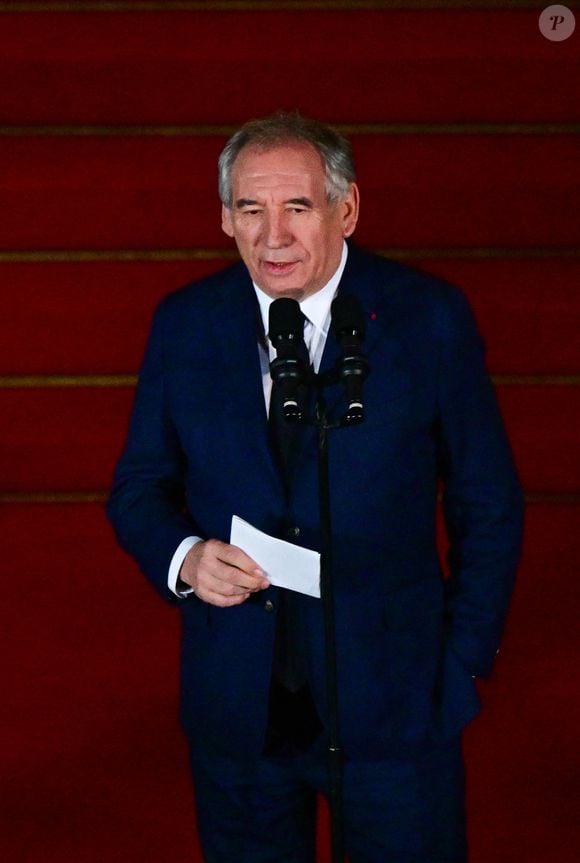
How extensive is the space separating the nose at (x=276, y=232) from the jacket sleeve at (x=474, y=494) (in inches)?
10.1

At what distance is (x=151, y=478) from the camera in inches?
75.0

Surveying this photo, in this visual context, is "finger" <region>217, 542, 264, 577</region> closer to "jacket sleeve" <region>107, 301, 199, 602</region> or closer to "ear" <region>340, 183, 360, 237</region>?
"jacket sleeve" <region>107, 301, 199, 602</region>

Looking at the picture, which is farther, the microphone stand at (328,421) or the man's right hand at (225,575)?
the man's right hand at (225,575)

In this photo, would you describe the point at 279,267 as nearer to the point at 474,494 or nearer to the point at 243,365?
the point at 243,365

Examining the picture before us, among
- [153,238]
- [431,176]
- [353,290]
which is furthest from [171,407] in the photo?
[431,176]

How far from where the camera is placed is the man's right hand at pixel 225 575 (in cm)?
163

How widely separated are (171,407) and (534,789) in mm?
1390

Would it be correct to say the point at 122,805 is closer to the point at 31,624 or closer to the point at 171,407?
the point at 31,624

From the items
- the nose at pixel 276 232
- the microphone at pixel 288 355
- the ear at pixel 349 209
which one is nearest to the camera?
the microphone at pixel 288 355

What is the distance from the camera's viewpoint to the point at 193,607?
1922 mm

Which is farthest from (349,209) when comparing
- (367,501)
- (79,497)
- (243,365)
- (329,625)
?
(79,497)

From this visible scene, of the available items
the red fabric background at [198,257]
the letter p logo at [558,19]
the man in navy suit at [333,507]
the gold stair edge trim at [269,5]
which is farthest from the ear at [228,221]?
the letter p logo at [558,19]

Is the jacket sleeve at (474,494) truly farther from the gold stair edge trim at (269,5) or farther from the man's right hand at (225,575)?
the gold stair edge trim at (269,5)

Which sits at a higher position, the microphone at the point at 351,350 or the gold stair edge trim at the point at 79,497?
the microphone at the point at 351,350
